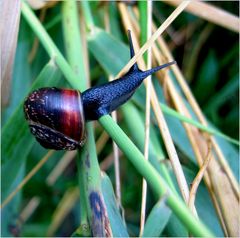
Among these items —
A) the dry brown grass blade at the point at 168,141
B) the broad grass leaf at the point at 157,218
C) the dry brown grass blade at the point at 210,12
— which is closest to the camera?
the broad grass leaf at the point at 157,218

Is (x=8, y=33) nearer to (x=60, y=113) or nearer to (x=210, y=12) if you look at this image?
(x=60, y=113)

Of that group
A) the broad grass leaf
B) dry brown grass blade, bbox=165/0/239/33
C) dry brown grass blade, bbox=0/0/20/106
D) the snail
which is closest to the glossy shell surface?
the snail

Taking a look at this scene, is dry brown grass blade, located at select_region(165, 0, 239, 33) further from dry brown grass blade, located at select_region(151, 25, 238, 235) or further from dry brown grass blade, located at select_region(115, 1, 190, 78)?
dry brown grass blade, located at select_region(115, 1, 190, 78)

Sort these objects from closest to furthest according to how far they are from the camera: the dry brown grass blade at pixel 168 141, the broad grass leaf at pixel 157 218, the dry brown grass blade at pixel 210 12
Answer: the broad grass leaf at pixel 157 218, the dry brown grass blade at pixel 168 141, the dry brown grass blade at pixel 210 12

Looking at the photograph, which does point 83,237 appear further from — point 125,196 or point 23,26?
point 23,26

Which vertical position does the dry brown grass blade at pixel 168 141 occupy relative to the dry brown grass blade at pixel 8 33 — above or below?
below

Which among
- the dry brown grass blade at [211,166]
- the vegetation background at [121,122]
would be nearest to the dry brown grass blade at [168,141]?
the vegetation background at [121,122]

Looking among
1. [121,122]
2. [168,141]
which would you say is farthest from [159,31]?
[121,122]

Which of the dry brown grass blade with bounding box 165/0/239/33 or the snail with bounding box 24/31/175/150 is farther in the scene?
the dry brown grass blade with bounding box 165/0/239/33

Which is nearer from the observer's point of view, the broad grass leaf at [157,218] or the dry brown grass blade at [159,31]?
the broad grass leaf at [157,218]

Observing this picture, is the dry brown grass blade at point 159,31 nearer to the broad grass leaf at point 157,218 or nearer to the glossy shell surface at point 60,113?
the glossy shell surface at point 60,113
